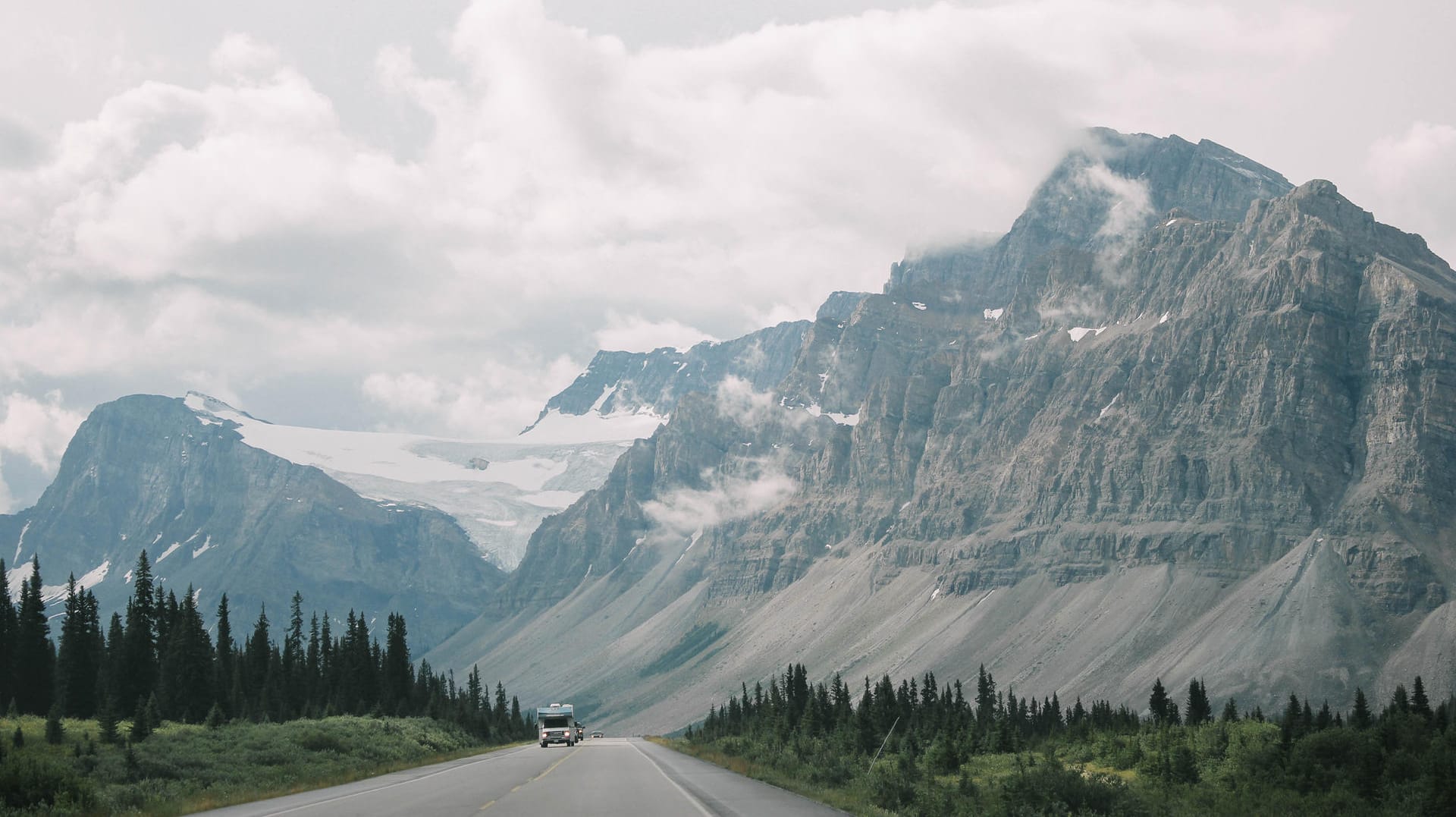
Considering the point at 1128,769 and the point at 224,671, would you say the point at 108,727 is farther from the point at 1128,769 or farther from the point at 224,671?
the point at 224,671

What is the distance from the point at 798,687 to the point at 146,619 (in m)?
68.3

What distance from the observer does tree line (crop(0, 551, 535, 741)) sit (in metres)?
104

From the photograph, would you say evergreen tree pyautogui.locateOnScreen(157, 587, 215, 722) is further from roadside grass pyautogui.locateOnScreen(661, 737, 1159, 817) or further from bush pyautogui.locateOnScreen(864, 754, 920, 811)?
bush pyautogui.locateOnScreen(864, 754, 920, 811)

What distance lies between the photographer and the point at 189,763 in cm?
5344

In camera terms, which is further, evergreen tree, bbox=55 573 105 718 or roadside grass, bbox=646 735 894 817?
evergreen tree, bbox=55 573 105 718

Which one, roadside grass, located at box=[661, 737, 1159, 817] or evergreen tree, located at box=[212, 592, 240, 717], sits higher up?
evergreen tree, located at box=[212, 592, 240, 717]

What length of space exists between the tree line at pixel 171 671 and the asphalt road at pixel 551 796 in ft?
92.7

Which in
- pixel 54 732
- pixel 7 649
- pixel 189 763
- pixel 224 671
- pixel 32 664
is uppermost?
pixel 7 649

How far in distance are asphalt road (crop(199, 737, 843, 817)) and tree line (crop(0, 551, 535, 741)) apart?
2825 cm

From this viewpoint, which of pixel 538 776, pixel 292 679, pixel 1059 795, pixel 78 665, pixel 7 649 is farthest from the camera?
pixel 292 679

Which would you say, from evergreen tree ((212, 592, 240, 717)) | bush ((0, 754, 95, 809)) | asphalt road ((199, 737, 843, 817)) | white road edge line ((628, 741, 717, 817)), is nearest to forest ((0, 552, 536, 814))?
bush ((0, 754, 95, 809))

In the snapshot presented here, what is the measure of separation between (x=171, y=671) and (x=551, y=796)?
8216 centimetres

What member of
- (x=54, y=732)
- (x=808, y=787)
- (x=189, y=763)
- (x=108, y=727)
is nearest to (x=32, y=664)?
(x=108, y=727)

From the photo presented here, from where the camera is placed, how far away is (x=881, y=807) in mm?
38531
